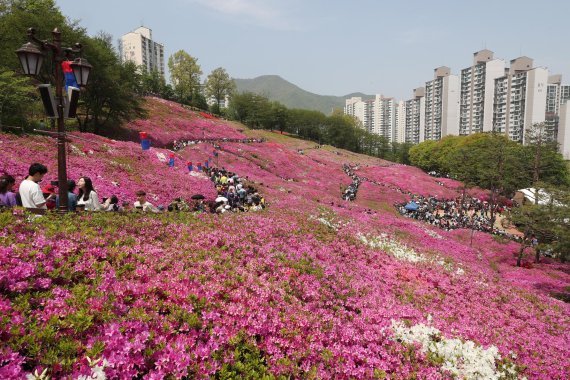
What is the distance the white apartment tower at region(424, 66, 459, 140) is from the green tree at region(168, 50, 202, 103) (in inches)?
4047

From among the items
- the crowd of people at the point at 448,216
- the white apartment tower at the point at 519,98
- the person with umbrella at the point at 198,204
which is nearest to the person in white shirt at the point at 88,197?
the person with umbrella at the point at 198,204

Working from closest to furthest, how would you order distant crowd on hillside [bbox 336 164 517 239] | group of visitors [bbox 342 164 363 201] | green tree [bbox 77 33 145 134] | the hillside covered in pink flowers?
the hillside covered in pink flowers → green tree [bbox 77 33 145 134] → distant crowd on hillside [bbox 336 164 517 239] → group of visitors [bbox 342 164 363 201]

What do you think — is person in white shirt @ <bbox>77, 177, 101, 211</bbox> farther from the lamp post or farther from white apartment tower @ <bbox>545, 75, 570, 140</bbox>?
white apartment tower @ <bbox>545, 75, 570, 140</bbox>

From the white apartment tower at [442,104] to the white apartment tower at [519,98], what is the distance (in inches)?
731

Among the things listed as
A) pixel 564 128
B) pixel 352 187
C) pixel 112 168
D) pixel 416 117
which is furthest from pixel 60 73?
pixel 416 117

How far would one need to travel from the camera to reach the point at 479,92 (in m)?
129

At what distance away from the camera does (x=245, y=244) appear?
962cm

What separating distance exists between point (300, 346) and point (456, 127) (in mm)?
156136

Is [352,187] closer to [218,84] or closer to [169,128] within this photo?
[169,128]

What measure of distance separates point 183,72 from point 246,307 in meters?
100

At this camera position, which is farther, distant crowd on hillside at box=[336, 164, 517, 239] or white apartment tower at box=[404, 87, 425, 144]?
white apartment tower at box=[404, 87, 425, 144]

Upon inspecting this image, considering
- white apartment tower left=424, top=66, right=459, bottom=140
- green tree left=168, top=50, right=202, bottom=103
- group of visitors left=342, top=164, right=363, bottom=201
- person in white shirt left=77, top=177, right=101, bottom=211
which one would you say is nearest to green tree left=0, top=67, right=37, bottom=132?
person in white shirt left=77, top=177, right=101, bottom=211

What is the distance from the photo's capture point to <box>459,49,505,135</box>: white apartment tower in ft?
408

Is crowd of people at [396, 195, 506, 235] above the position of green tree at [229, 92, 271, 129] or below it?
below
